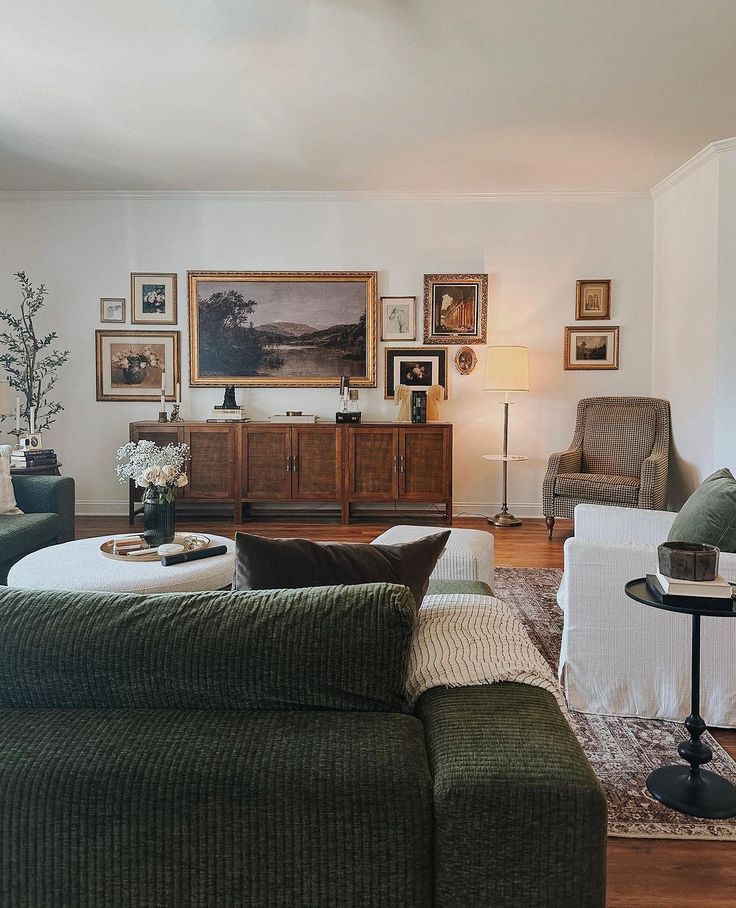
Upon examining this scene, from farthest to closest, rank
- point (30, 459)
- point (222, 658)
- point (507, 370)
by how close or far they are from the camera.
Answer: point (507, 370) → point (30, 459) → point (222, 658)

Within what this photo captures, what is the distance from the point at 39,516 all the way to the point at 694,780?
3370mm

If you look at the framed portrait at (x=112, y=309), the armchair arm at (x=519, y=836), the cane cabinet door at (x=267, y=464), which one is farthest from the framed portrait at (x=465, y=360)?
the armchair arm at (x=519, y=836)

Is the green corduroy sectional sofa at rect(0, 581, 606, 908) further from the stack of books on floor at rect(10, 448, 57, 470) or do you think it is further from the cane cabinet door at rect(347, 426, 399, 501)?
the cane cabinet door at rect(347, 426, 399, 501)

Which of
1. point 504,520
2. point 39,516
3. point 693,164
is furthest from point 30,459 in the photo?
point 693,164

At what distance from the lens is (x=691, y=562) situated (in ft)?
6.16

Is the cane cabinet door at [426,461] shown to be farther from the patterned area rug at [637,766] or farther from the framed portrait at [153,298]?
the patterned area rug at [637,766]

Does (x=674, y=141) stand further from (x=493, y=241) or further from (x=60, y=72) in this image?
(x=60, y=72)

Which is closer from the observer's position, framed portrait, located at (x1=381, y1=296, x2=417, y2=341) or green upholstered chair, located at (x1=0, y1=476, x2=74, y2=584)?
green upholstered chair, located at (x1=0, y1=476, x2=74, y2=584)

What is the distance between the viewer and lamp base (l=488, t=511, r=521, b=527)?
5945 mm

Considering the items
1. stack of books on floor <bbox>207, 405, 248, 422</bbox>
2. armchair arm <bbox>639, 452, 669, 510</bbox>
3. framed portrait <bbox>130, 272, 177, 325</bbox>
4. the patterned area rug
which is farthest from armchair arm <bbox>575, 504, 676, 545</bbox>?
framed portrait <bbox>130, 272, 177, 325</bbox>

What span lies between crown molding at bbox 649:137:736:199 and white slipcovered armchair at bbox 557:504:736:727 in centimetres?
364

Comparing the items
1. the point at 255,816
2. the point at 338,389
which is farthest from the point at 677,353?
the point at 255,816

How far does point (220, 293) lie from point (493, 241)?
234 cm

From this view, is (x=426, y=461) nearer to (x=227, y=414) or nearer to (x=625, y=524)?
(x=227, y=414)
